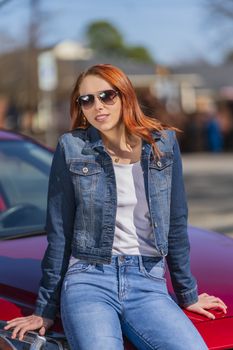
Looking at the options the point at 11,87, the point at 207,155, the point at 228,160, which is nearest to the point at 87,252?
the point at 228,160

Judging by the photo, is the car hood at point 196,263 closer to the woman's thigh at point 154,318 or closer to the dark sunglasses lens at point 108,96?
the woman's thigh at point 154,318

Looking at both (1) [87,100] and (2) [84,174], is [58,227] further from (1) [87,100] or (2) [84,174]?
(1) [87,100]

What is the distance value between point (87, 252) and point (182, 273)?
1.27 feet

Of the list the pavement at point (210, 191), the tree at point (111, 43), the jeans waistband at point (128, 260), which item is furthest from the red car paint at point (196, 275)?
the tree at point (111, 43)

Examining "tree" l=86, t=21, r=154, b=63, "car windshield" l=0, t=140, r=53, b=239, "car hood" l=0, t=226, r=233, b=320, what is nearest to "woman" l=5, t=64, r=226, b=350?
"car hood" l=0, t=226, r=233, b=320

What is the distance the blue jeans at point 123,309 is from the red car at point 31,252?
8 cm

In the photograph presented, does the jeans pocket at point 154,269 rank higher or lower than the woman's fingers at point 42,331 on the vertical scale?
higher

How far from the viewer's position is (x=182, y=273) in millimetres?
2836

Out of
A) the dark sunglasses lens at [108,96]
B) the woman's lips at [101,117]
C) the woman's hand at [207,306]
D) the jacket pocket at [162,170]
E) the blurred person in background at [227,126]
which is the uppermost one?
the dark sunglasses lens at [108,96]

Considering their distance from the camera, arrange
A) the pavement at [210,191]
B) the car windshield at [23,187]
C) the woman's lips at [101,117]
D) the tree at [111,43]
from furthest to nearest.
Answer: the tree at [111,43] < the pavement at [210,191] < the car windshield at [23,187] < the woman's lips at [101,117]

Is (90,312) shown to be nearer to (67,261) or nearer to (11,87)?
(67,261)

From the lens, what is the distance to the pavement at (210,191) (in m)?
9.13

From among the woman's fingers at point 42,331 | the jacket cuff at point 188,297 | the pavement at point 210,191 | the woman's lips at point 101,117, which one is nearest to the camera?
the woman's fingers at point 42,331

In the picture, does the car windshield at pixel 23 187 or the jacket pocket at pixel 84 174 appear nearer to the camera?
the jacket pocket at pixel 84 174
